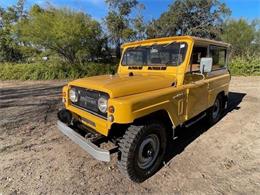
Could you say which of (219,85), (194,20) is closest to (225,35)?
(194,20)

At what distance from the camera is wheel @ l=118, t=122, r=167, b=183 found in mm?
3090

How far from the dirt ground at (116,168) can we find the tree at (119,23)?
1742 centimetres

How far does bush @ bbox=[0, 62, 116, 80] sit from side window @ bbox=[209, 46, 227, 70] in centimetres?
1185

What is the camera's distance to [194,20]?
28969mm

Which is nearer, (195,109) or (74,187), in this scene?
(74,187)

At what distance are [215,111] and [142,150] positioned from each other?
131 inches

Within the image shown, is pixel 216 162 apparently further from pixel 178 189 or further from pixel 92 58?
pixel 92 58

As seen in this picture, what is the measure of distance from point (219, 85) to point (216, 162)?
2.21m

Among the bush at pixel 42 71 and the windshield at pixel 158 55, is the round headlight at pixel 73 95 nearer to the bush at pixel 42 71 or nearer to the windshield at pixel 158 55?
the windshield at pixel 158 55

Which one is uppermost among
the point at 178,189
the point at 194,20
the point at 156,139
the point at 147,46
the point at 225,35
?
the point at 194,20

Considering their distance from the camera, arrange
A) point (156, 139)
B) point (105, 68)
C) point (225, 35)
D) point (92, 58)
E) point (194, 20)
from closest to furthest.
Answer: point (156, 139) → point (105, 68) → point (92, 58) → point (225, 35) → point (194, 20)

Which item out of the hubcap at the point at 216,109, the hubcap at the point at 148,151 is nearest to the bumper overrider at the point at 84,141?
the hubcap at the point at 148,151

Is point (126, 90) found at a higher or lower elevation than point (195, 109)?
higher

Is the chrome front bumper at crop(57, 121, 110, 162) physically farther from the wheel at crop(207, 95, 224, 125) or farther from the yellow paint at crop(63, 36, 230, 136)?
the wheel at crop(207, 95, 224, 125)
